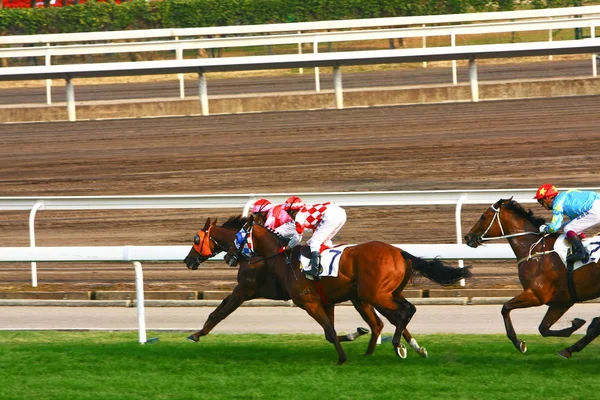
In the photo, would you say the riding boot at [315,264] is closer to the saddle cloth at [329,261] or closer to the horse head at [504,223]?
the saddle cloth at [329,261]

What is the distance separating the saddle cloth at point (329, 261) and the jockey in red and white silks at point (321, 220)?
0.15 meters

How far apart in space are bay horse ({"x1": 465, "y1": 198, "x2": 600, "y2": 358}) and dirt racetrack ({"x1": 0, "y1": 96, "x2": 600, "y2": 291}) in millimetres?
2563

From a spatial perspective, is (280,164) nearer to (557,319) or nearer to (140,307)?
(140,307)

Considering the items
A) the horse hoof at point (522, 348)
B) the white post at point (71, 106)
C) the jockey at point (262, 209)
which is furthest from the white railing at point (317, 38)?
the horse hoof at point (522, 348)

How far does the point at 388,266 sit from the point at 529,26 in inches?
430

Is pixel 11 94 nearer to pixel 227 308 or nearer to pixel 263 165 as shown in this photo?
pixel 263 165

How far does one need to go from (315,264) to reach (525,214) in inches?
65.3

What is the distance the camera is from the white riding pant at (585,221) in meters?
7.77

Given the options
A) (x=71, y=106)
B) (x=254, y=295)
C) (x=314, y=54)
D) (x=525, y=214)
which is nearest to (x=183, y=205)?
(x=254, y=295)

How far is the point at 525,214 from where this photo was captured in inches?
323

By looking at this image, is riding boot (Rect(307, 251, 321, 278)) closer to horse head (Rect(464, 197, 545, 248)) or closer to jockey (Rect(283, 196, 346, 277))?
jockey (Rect(283, 196, 346, 277))

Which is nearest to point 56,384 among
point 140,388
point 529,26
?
point 140,388

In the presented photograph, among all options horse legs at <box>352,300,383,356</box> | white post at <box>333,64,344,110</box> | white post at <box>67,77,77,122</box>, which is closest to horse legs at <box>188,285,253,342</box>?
horse legs at <box>352,300,383,356</box>

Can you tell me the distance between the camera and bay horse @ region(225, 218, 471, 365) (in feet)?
24.8
